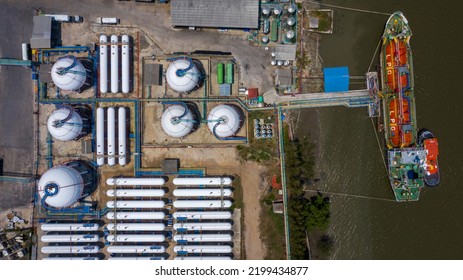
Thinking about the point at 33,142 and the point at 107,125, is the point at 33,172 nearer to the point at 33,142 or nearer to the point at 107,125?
the point at 33,142

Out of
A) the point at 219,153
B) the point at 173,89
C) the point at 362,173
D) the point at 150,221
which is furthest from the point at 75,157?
the point at 362,173

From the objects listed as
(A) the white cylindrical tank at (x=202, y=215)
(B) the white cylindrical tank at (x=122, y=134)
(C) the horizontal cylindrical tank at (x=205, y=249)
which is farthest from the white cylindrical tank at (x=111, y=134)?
(C) the horizontal cylindrical tank at (x=205, y=249)

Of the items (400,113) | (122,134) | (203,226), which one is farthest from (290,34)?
(203,226)

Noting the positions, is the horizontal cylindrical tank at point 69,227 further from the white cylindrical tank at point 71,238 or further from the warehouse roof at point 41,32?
the warehouse roof at point 41,32

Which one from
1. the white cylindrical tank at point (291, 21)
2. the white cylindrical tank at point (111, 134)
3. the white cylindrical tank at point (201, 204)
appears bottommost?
the white cylindrical tank at point (201, 204)

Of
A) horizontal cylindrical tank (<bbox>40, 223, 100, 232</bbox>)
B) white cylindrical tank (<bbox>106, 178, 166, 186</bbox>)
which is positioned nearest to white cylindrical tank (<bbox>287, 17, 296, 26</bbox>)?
white cylindrical tank (<bbox>106, 178, 166, 186</bbox>)
